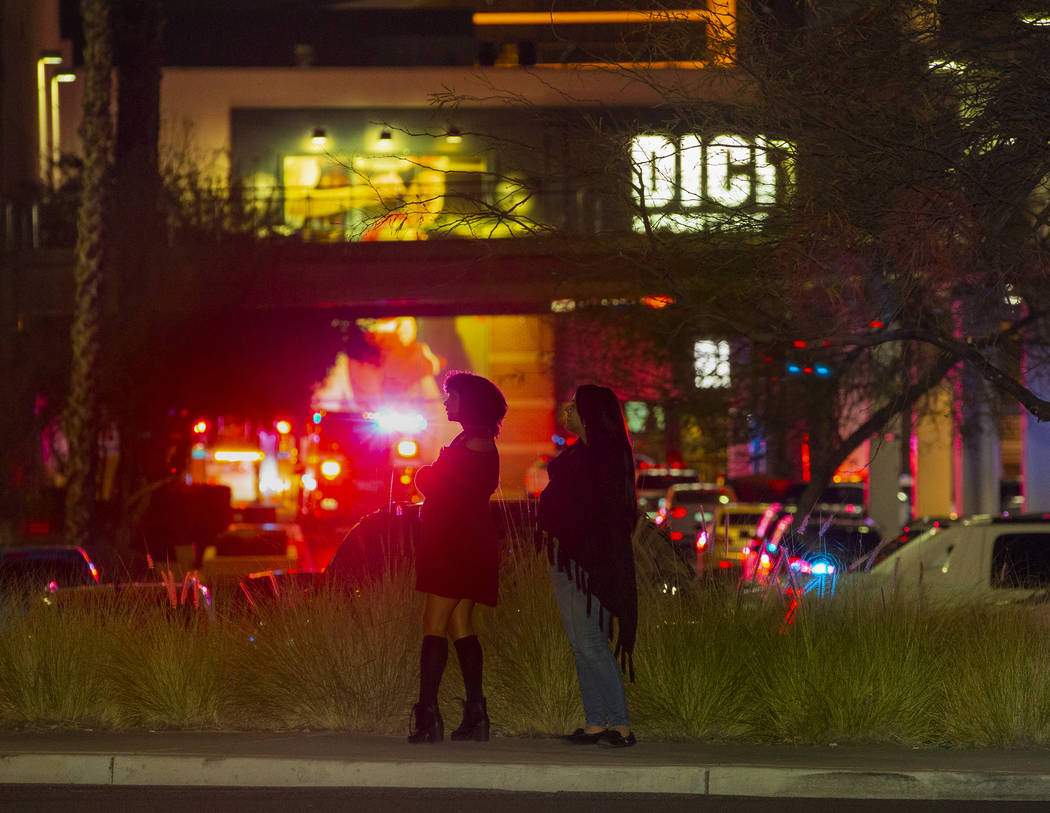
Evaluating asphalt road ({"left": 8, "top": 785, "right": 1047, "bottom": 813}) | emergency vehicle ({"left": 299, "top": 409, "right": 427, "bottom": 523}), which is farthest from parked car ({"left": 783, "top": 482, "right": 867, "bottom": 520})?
asphalt road ({"left": 8, "top": 785, "right": 1047, "bottom": 813})

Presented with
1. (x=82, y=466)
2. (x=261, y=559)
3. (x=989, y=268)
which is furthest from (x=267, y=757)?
(x=82, y=466)

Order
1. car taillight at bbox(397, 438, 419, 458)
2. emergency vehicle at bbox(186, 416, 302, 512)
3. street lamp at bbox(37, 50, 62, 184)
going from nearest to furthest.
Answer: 1. emergency vehicle at bbox(186, 416, 302, 512)
2. street lamp at bbox(37, 50, 62, 184)
3. car taillight at bbox(397, 438, 419, 458)

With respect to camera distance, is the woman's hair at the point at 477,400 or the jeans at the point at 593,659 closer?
the jeans at the point at 593,659

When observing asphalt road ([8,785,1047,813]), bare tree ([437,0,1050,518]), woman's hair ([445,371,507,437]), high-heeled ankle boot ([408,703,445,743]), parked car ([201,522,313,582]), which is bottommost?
asphalt road ([8,785,1047,813])

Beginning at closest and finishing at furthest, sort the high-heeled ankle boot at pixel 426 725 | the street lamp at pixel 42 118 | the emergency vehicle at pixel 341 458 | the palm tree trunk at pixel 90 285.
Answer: the high-heeled ankle boot at pixel 426 725 < the palm tree trunk at pixel 90 285 < the street lamp at pixel 42 118 < the emergency vehicle at pixel 341 458

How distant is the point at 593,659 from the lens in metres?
8.39

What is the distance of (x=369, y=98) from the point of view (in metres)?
64.4

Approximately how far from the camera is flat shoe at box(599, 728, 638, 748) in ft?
27.7

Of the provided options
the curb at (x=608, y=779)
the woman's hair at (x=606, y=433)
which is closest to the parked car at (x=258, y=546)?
the curb at (x=608, y=779)

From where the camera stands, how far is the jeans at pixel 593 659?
8.40 meters

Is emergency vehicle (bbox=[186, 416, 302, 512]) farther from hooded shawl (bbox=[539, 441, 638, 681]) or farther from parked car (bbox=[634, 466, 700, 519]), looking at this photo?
hooded shawl (bbox=[539, 441, 638, 681])

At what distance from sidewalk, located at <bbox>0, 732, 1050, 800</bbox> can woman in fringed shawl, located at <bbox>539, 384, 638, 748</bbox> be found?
28 centimetres

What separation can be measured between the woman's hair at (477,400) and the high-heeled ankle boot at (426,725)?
61.8 inches

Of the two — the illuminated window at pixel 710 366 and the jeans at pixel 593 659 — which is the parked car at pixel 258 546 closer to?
the illuminated window at pixel 710 366
